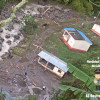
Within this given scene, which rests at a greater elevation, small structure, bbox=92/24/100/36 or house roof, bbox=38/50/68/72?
house roof, bbox=38/50/68/72

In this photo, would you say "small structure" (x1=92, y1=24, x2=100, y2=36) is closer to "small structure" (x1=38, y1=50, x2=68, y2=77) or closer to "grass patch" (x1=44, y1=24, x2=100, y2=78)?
"grass patch" (x1=44, y1=24, x2=100, y2=78)

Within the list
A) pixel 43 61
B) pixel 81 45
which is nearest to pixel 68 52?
pixel 81 45

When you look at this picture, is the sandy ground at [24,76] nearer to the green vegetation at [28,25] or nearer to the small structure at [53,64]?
the small structure at [53,64]

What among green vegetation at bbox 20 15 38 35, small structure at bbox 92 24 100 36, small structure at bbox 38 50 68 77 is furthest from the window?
small structure at bbox 92 24 100 36

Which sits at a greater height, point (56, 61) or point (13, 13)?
point (13, 13)

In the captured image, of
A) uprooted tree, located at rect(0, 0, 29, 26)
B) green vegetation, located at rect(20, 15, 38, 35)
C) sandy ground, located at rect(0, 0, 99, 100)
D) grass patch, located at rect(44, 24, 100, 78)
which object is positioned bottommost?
grass patch, located at rect(44, 24, 100, 78)

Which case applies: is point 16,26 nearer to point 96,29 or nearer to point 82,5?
point 96,29

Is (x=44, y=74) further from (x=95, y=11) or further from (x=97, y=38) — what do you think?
(x=95, y=11)
